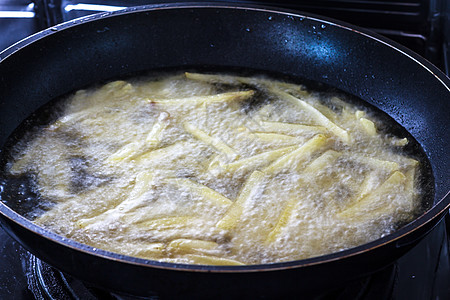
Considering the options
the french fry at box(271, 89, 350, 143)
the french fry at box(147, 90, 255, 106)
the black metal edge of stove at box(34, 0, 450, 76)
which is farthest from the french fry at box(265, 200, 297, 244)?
the black metal edge of stove at box(34, 0, 450, 76)

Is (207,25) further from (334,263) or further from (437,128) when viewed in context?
(334,263)

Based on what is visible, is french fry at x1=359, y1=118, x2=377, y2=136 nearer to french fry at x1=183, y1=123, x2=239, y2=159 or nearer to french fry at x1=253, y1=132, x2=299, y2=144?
french fry at x1=253, y1=132, x2=299, y2=144

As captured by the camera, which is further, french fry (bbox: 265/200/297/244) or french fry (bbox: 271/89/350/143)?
french fry (bbox: 271/89/350/143)

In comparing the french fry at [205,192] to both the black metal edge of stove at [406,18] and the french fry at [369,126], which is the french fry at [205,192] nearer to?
the french fry at [369,126]

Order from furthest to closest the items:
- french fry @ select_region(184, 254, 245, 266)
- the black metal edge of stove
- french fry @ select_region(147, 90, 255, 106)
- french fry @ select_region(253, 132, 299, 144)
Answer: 1. the black metal edge of stove
2. french fry @ select_region(147, 90, 255, 106)
3. french fry @ select_region(253, 132, 299, 144)
4. french fry @ select_region(184, 254, 245, 266)

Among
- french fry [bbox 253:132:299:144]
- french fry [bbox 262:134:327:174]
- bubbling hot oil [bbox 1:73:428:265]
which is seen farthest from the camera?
french fry [bbox 253:132:299:144]

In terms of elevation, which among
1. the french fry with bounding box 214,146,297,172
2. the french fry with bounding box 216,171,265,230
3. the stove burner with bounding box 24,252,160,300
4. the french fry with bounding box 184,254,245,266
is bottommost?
the stove burner with bounding box 24,252,160,300

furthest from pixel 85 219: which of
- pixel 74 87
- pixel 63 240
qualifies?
pixel 74 87

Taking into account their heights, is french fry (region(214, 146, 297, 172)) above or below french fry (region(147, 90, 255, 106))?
below
